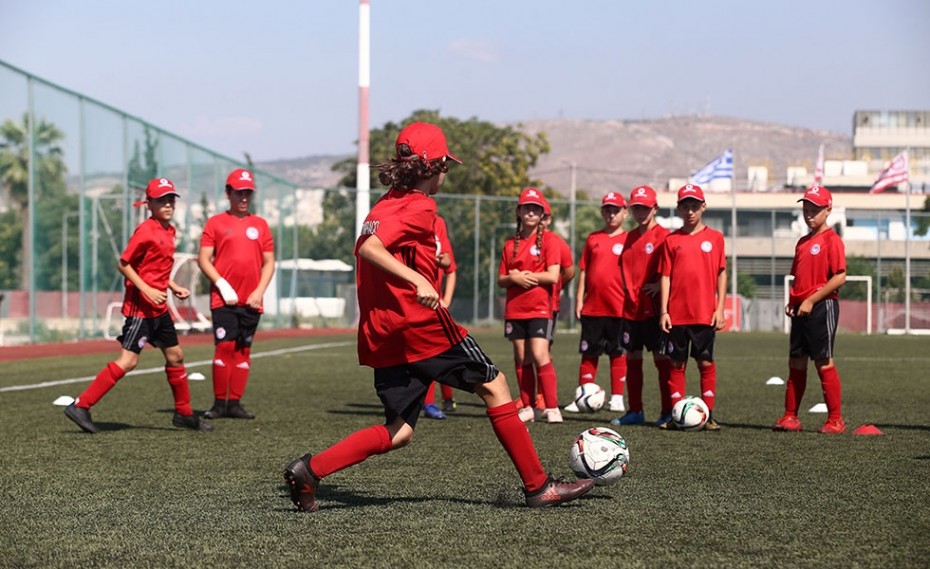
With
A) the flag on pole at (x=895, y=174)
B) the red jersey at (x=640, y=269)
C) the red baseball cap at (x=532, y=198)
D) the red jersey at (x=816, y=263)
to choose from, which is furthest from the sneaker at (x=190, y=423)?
the flag on pole at (x=895, y=174)

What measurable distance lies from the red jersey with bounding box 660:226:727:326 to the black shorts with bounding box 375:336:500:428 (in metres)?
4.03

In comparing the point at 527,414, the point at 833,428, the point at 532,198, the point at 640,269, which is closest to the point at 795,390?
the point at 833,428

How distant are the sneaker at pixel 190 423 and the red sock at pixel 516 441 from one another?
4.23 m

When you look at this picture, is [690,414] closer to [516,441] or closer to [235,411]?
[235,411]

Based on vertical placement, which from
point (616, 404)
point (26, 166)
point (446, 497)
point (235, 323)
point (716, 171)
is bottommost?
point (616, 404)

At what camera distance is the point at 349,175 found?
221ft

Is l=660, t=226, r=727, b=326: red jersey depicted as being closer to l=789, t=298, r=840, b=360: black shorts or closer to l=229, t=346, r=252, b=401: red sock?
l=789, t=298, r=840, b=360: black shorts

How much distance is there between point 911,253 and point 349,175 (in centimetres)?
3314

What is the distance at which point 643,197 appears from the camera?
10.4 metres

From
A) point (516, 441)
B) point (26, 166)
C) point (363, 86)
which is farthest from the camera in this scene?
point (363, 86)

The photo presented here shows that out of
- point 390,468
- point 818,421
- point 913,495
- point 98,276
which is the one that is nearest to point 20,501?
point 390,468

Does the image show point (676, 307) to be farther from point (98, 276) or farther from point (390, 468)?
point (98, 276)

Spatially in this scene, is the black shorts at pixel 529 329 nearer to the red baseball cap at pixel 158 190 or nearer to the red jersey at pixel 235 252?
the red jersey at pixel 235 252

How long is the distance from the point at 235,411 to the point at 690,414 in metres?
3.72
